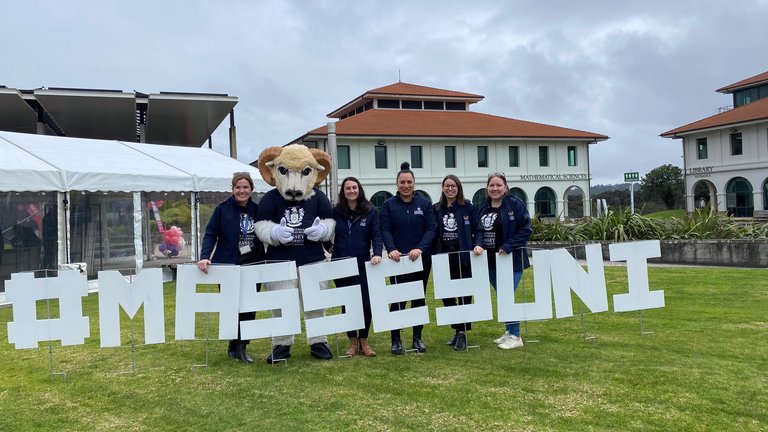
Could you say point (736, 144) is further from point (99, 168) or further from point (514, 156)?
point (99, 168)

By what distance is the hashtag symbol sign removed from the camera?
15.2 ft

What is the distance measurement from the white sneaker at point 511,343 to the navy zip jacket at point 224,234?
259 cm

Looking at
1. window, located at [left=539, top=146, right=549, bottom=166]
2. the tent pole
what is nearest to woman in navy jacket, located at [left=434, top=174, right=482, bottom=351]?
the tent pole

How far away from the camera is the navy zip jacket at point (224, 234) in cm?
497

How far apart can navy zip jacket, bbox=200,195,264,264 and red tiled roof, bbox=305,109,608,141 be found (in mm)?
25059

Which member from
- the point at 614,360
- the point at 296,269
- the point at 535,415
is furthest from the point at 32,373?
the point at 614,360

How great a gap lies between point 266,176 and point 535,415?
321 centimetres

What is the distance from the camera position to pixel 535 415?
3.43 meters

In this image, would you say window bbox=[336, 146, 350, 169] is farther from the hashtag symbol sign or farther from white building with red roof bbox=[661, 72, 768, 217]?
the hashtag symbol sign

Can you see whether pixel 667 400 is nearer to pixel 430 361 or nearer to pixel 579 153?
pixel 430 361

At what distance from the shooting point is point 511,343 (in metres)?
5.14

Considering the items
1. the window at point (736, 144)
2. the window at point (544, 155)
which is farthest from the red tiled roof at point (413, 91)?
the window at point (736, 144)

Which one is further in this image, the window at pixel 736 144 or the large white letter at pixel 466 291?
the window at pixel 736 144

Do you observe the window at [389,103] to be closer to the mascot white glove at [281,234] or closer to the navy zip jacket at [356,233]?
the navy zip jacket at [356,233]
